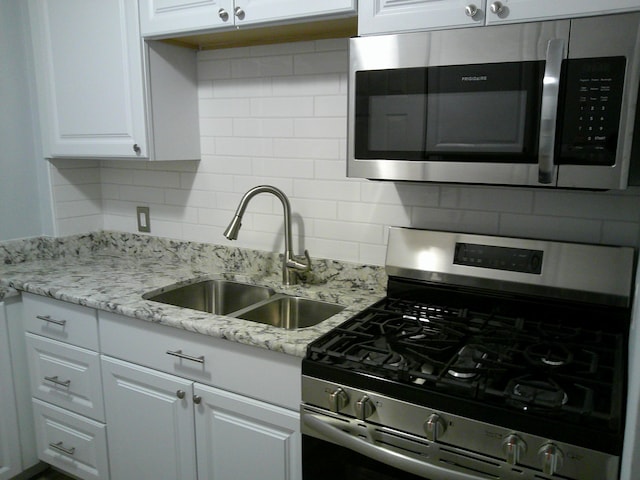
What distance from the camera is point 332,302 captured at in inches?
72.6

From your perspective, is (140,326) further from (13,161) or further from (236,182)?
(13,161)

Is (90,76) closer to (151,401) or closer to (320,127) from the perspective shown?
(320,127)

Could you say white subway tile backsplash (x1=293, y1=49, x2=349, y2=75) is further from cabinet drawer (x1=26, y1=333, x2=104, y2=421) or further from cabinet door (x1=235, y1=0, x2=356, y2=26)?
cabinet drawer (x1=26, y1=333, x2=104, y2=421)

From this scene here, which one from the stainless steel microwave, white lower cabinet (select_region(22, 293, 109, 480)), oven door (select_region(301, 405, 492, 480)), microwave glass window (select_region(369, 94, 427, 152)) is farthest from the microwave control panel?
white lower cabinet (select_region(22, 293, 109, 480))

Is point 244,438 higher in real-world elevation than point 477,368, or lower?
lower

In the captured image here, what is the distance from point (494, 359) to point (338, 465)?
1.59 feet

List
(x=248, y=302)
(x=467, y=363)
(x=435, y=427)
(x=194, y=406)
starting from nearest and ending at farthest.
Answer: (x=435, y=427) → (x=467, y=363) → (x=194, y=406) → (x=248, y=302)

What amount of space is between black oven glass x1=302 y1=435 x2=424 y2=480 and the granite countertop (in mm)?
254

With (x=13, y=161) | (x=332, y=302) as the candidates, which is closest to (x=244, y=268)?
(x=332, y=302)

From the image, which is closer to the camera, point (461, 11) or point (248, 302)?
point (461, 11)

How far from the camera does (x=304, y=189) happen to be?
6.82ft

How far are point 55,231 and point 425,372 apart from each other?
1.99m

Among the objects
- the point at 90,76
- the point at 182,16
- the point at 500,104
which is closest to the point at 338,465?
the point at 500,104

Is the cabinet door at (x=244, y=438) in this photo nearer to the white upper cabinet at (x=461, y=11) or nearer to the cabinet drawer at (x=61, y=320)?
the cabinet drawer at (x=61, y=320)
